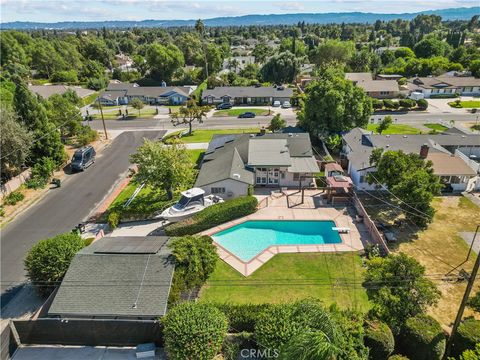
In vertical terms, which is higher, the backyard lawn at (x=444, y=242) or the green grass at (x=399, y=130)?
the green grass at (x=399, y=130)

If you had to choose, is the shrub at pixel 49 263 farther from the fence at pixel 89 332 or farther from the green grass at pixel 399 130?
the green grass at pixel 399 130

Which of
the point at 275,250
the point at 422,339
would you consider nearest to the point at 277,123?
the point at 275,250

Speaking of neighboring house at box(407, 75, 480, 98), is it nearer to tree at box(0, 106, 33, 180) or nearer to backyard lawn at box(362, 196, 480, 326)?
backyard lawn at box(362, 196, 480, 326)

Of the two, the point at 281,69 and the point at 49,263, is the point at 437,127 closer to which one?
the point at 281,69

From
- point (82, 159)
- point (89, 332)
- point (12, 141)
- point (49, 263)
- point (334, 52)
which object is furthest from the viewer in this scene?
point (334, 52)

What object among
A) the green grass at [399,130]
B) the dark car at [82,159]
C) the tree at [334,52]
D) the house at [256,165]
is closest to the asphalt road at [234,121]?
the green grass at [399,130]

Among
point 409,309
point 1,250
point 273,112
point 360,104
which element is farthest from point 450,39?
point 1,250
